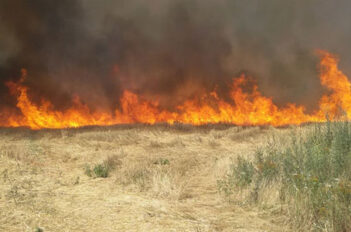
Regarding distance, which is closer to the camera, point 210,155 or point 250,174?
point 250,174

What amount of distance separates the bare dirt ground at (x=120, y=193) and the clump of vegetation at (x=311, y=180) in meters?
0.41

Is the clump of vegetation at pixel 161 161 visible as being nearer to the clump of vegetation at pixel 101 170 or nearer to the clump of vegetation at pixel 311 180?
the clump of vegetation at pixel 101 170

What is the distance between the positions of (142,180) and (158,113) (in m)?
17.1

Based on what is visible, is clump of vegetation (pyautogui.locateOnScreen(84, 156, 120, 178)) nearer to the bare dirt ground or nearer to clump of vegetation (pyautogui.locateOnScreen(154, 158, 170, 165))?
the bare dirt ground

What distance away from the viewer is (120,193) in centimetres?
681

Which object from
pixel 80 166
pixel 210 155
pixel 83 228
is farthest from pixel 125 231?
pixel 210 155

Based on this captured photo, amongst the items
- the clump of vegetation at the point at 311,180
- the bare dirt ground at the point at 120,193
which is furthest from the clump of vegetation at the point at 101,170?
the clump of vegetation at the point at 311,180

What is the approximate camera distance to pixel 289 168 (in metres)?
6.20

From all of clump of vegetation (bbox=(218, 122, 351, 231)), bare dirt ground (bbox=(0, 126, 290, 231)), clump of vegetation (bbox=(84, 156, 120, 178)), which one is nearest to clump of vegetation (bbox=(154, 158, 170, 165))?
bare dirt ground (bbox=(0, 126, 290, 231))

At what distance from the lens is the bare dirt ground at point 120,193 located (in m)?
5.07

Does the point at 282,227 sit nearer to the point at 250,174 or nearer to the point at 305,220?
the point at 305,220

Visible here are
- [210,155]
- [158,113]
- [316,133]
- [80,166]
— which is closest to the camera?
[316,133]

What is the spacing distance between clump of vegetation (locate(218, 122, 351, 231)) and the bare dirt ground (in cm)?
41

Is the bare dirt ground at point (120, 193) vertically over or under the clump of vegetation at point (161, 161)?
under
